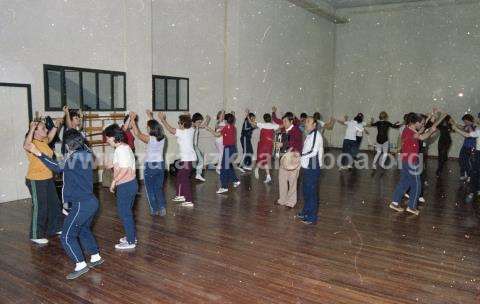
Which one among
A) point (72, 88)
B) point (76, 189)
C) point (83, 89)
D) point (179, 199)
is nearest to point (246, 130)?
point (179, 199)

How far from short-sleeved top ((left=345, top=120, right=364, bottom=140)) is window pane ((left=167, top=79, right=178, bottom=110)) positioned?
4.10m

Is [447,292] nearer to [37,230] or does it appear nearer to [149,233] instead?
[149,233]

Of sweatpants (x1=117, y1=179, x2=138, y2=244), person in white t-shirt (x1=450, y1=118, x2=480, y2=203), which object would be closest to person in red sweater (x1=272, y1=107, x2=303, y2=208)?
sweatpants (x1=117, y1=179, x2=138, y2=244)

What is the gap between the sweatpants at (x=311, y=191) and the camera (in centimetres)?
492

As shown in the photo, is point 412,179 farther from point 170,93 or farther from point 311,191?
point 170,93

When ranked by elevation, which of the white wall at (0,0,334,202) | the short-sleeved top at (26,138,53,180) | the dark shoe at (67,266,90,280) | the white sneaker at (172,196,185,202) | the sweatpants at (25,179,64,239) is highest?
the white wall at (0,0,334,202)

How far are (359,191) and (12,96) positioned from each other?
592 centimetres

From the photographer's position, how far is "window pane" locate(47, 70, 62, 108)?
639 centimetres

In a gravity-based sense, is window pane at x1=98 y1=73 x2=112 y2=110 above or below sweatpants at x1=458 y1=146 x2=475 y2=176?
above

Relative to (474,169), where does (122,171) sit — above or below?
above

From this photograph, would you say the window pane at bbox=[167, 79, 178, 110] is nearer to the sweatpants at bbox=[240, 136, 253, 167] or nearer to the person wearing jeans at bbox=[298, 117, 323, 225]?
the sweatpants at bbox=[240, 136, 253, 167]

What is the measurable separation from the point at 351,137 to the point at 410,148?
4268 mm

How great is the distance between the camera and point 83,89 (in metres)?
6.89

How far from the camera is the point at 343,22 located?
46.5 feet
